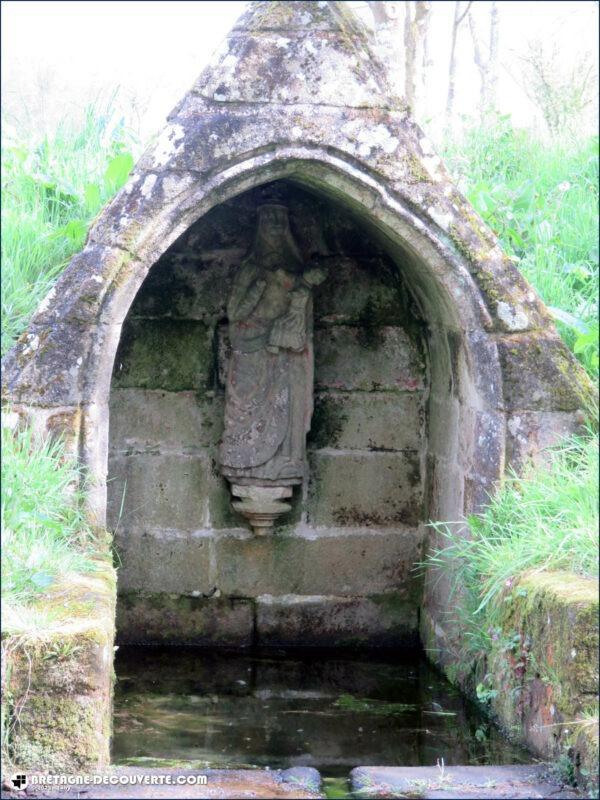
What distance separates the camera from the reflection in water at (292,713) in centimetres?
447

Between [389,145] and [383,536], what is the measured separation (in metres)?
2.38

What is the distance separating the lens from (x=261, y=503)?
5.93m

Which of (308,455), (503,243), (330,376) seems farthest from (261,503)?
(503,243)

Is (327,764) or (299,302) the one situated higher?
(299,302)

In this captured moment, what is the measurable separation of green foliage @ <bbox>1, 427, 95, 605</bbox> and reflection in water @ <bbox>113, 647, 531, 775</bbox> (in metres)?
0.88

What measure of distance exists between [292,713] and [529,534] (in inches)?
59.5

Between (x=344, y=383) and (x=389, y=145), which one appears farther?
(x=344, y=383)

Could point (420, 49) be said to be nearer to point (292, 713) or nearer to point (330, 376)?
point (330, 376)

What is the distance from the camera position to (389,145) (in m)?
4.84

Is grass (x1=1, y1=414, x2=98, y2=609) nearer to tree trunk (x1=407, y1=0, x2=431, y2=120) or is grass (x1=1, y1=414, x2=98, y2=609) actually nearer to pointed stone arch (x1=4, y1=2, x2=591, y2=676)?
pointed stone arch (x1=4, y1=2, x2=591, y2=676)

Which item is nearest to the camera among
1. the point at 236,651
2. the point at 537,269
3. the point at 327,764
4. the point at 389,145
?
the point at 327,764

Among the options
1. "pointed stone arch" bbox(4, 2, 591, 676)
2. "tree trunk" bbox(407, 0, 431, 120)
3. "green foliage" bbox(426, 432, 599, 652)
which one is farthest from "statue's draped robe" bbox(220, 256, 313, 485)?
"tree trunk" bbox(407, 0, 431, 120)

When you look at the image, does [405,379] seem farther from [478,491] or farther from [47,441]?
[47,441]

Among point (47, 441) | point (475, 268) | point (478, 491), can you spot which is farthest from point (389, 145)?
point (47, 441)
